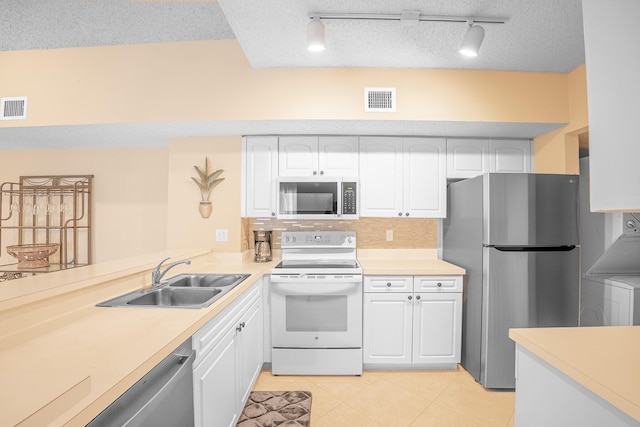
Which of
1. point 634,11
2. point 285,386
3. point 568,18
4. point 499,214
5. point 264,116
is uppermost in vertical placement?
point 568,18

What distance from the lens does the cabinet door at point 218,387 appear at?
1.36 metres

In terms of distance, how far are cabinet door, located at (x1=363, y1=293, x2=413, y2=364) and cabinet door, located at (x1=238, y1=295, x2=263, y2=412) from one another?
0.91 meters

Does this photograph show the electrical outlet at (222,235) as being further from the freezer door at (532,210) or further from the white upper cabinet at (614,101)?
the white upper cabinet at (614,101)

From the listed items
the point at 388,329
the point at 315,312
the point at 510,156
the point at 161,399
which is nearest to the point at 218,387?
the point at 161,399

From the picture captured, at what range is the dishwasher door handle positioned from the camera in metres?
0.91

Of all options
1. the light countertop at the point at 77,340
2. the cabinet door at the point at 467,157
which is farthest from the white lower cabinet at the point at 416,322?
the light countertop at the point at 77,340

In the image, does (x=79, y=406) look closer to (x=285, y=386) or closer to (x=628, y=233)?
(x=285, y=386)

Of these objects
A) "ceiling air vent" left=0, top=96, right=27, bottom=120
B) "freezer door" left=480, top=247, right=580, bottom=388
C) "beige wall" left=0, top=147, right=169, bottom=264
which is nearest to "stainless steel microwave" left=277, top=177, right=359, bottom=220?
"freezer door" left=480, top=247, right=580, bottom=388

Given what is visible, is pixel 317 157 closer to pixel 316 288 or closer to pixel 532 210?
pixel 316 288

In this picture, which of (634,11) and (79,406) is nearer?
(79,406)

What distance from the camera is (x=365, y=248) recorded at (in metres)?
3.28

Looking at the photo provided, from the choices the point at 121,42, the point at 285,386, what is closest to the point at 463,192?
Answer: the point at 285,386

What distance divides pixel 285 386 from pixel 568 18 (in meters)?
3.28

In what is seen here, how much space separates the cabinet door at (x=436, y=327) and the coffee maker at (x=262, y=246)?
4.91 feet
